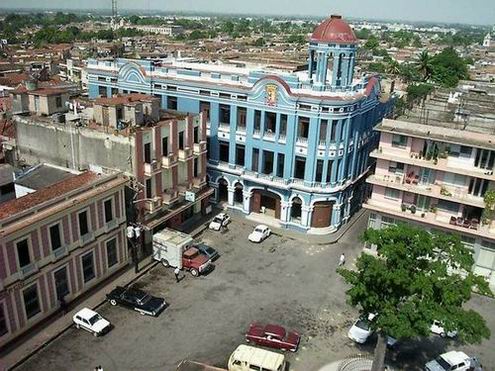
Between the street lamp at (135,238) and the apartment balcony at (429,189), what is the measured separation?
2230 centimetres

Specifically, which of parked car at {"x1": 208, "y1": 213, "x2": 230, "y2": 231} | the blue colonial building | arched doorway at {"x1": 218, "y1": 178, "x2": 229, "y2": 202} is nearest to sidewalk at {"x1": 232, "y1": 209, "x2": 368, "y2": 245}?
the blue colonial building

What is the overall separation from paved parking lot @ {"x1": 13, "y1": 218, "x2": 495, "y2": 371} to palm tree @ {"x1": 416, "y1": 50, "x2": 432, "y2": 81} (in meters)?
80.7

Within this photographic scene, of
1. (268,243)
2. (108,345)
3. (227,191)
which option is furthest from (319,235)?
(108,345)

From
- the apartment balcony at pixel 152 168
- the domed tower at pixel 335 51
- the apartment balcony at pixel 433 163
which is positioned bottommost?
the apartment balcony at pixel 152 168

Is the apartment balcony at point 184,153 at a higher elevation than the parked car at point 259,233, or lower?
higher

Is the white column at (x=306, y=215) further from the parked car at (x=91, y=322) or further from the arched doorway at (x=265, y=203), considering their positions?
the parked car at (x=91, y=322)

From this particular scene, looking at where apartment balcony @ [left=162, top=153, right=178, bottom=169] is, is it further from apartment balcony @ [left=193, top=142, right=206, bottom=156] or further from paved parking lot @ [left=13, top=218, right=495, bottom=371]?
paved parking lot @ [left=13, top=218, right=495, bottom=371]

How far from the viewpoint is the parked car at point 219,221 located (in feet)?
173

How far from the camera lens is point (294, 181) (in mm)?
52031

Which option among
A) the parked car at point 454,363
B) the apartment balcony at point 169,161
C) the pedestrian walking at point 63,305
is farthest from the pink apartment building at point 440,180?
the pedestrian walking at point 63,305

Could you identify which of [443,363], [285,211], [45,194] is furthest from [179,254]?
[443,363]

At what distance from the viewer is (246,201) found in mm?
56062

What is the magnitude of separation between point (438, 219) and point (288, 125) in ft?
57.5

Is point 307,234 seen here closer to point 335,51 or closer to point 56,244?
point 335,51
